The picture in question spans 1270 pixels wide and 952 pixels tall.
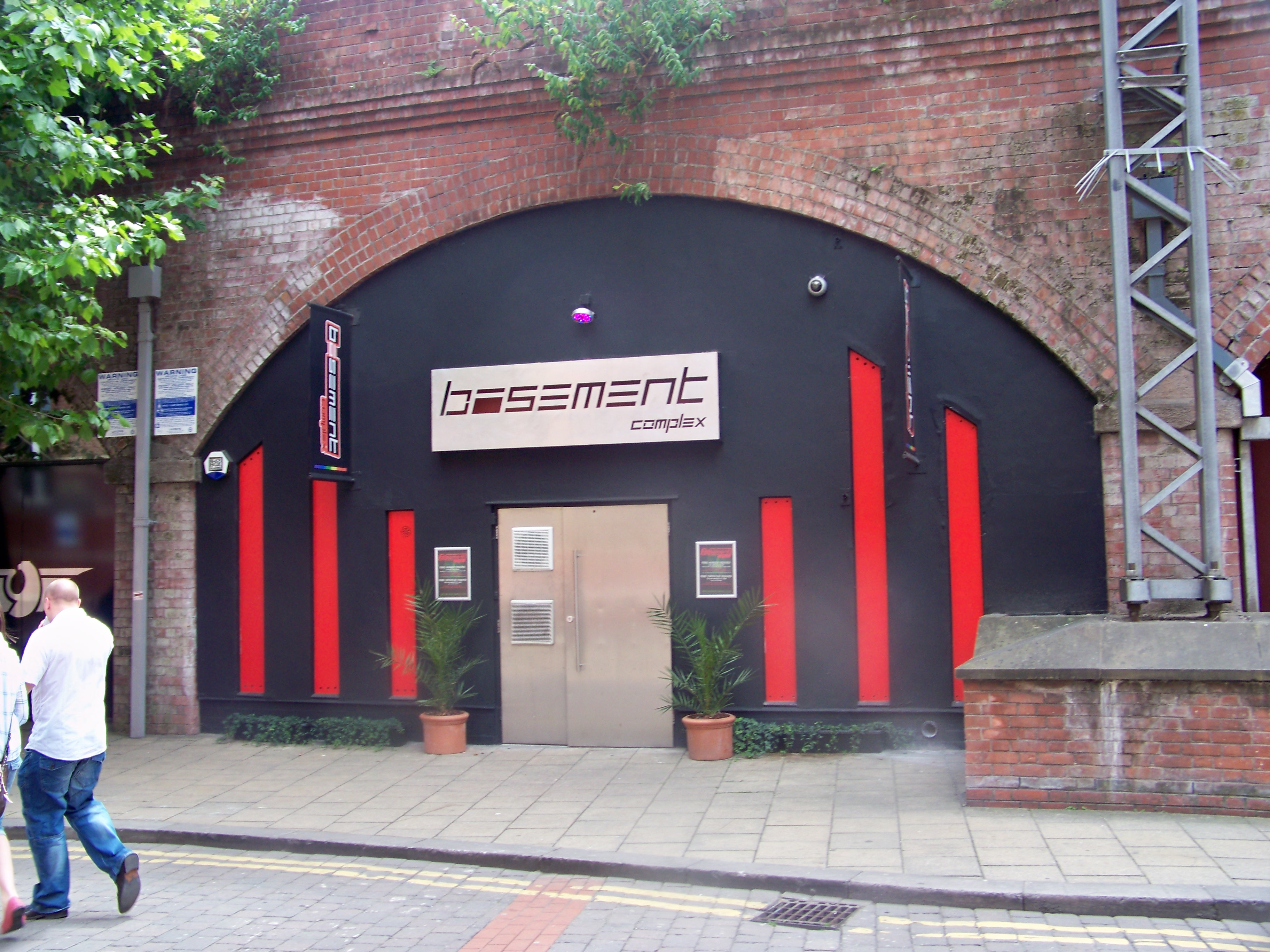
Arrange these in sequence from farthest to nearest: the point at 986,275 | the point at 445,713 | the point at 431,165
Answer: the point at 431,165, the point at 445,713, the point at 986,275

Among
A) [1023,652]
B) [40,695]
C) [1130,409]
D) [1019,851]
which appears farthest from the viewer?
[1130,409]

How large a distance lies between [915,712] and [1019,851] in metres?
2.89

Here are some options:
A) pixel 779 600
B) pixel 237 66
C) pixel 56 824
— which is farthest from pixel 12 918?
pixel 237 66

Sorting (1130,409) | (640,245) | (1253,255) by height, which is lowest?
(1130,409)

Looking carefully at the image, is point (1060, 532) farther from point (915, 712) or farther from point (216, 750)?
point (216, 750)

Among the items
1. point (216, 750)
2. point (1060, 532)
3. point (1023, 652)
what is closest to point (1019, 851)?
point (1023, 652)

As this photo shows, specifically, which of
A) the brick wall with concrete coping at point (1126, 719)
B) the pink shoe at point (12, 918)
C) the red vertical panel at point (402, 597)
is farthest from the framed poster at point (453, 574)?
the pink shoe at point (12, 918)

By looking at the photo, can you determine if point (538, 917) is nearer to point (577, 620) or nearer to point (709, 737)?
point (709, 737)

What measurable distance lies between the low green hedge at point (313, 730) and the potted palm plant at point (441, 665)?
47cm

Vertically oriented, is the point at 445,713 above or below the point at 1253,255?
below

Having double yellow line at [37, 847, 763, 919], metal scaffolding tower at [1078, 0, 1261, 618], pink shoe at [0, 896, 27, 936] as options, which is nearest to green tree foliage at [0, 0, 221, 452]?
double yellow line at [37, 847, 763, 919]

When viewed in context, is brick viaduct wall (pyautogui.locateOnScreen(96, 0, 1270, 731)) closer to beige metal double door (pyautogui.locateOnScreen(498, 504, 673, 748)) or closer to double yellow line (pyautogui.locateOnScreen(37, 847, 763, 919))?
beige metal double door (pyautogui.locateOnScreen(498, 504, 673, 748))

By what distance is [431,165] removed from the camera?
413 inches

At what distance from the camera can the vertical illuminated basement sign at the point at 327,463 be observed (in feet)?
32.6
